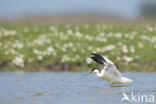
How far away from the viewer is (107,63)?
1017 centimetres

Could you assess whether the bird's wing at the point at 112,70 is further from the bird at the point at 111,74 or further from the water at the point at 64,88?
the water at the point at 64,88

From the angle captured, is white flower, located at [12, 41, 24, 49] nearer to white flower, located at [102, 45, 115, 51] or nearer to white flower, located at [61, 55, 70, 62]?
white flower, located at [61, 55, 70, 62]

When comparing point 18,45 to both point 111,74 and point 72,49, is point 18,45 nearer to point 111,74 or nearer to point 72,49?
point 72,49

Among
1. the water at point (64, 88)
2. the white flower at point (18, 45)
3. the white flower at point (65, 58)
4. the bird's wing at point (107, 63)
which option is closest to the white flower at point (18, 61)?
the water at point (64, 88)

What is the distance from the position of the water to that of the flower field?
774 mm

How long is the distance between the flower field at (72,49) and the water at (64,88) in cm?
77

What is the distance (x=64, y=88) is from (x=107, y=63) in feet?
3.82

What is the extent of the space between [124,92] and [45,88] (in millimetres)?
1877

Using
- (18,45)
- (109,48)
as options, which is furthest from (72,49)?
(18,45)

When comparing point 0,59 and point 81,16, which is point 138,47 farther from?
point 81,16

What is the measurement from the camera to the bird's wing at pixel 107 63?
33.2ft

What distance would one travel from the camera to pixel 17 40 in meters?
16.1

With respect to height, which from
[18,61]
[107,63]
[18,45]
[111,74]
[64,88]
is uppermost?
[18,45]

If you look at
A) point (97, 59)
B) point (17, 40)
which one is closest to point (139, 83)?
point (97, 59)
